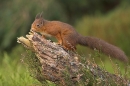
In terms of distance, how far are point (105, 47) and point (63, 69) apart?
92 cm

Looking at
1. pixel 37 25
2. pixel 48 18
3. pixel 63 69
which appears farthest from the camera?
pixel 48 18

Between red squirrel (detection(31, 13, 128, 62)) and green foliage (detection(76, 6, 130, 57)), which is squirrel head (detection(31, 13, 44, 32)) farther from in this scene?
green foliage (detection(76, 6, 130, 57))

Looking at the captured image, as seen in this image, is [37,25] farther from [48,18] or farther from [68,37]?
[48,18]

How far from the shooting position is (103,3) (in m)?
16.5

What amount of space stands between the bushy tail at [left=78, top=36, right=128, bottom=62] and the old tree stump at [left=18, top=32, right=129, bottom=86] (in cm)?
34

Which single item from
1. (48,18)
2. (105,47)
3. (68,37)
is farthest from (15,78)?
(48,18)

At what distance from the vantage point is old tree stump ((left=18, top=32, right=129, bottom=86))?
5.05 m

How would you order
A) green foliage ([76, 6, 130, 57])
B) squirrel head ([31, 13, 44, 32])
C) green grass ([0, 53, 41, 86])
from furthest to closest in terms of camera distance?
green foliage ([76, 6, 130, 57])
squirrel head ([31, 13, 44, 32])
green grass ([0, 53, 41, 86])

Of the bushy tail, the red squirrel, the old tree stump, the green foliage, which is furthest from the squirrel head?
the green foliage

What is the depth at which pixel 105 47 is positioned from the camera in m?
5.81

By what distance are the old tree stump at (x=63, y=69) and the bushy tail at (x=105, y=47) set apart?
1.12 ft

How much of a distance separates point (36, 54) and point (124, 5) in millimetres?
9304

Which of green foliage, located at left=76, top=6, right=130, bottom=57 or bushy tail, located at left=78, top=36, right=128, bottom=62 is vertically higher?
green foliage, located at left=76, top=6, right=130, bottom=57

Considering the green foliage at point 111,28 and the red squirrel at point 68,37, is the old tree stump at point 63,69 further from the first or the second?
the green foliage at point 111,28
